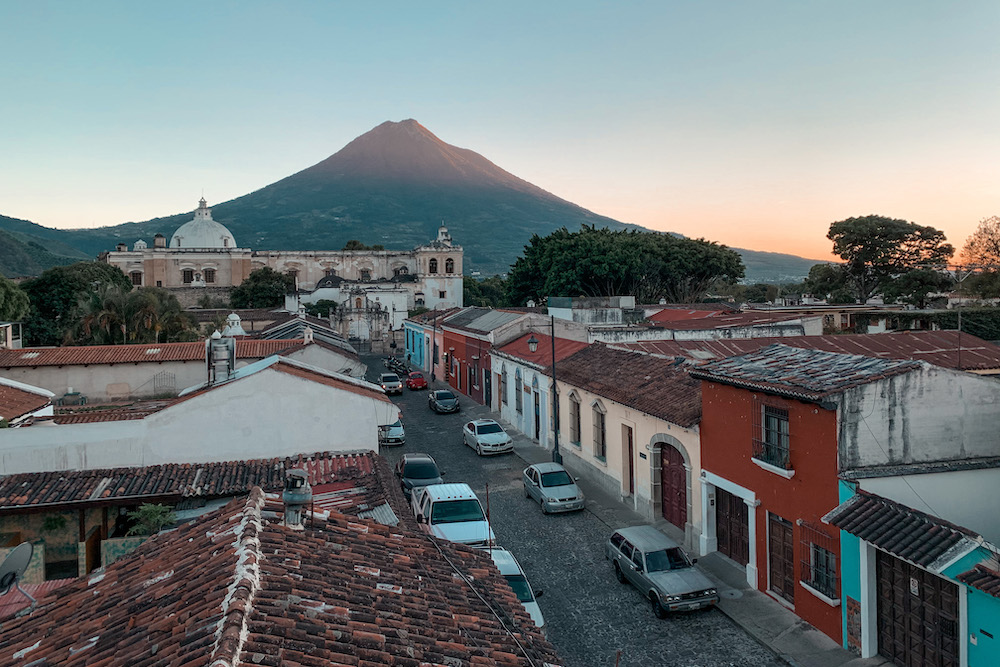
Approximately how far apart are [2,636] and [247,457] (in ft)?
24.6

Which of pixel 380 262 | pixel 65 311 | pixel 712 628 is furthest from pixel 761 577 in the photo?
pixel 380 262

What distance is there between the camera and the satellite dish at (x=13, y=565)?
7184 mm

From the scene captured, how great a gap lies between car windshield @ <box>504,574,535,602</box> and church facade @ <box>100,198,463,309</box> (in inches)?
3286

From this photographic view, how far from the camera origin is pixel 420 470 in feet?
65.2

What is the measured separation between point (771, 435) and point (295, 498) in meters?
9.08

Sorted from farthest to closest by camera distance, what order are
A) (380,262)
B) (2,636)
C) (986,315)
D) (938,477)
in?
(380,262)
(986,315)
(938,477)
(2,636)

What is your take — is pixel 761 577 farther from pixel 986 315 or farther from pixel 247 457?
pixel 986 315

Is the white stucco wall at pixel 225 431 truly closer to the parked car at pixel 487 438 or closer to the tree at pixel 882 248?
the parked car at pixel 487 438

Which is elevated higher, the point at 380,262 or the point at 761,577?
the point at 380,262

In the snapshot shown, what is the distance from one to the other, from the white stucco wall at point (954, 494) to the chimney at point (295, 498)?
865 cm

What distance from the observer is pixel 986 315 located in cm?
3816

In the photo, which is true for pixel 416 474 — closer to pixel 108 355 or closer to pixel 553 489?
pixel 553 489

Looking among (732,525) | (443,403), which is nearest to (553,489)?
(732,525)

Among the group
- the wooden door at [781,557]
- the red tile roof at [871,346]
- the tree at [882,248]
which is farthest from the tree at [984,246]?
the wooden door at [781,557]
